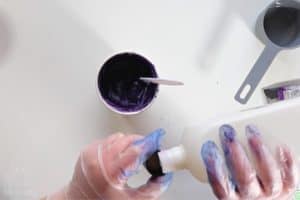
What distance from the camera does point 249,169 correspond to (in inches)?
26.0

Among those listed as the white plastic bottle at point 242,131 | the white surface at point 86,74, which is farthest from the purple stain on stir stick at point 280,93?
the white plastic bottle at point 242,131

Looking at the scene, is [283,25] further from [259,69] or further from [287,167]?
[287,167]

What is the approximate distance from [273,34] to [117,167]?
346 millimetres

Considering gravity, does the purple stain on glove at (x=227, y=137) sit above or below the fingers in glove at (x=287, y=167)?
above

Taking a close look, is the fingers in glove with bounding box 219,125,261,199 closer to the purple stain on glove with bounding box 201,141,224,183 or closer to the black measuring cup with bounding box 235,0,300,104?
the purple stain on glove with bounding box 201,141,224,183

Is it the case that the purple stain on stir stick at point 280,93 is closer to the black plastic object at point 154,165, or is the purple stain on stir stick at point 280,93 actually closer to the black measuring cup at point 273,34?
the black measuring cup at point 273,34

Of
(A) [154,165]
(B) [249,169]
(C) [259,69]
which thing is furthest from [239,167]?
(C) [259,69]

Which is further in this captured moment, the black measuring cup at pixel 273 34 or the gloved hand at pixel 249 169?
the black measuring cup at pixel 273 34

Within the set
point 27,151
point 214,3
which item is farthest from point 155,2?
point 27,151

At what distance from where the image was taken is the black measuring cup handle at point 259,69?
84 cm

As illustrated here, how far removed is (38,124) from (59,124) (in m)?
0.03

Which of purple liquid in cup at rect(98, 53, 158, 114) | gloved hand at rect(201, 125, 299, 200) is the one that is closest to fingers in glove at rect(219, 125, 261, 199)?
gloved hand at rect(201, 125, 299, 200)

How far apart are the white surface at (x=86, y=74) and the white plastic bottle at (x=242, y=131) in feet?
0.47

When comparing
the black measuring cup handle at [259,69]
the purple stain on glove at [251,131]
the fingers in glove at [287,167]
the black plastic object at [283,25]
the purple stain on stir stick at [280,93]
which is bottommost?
the fingers in glove at [287,167]
